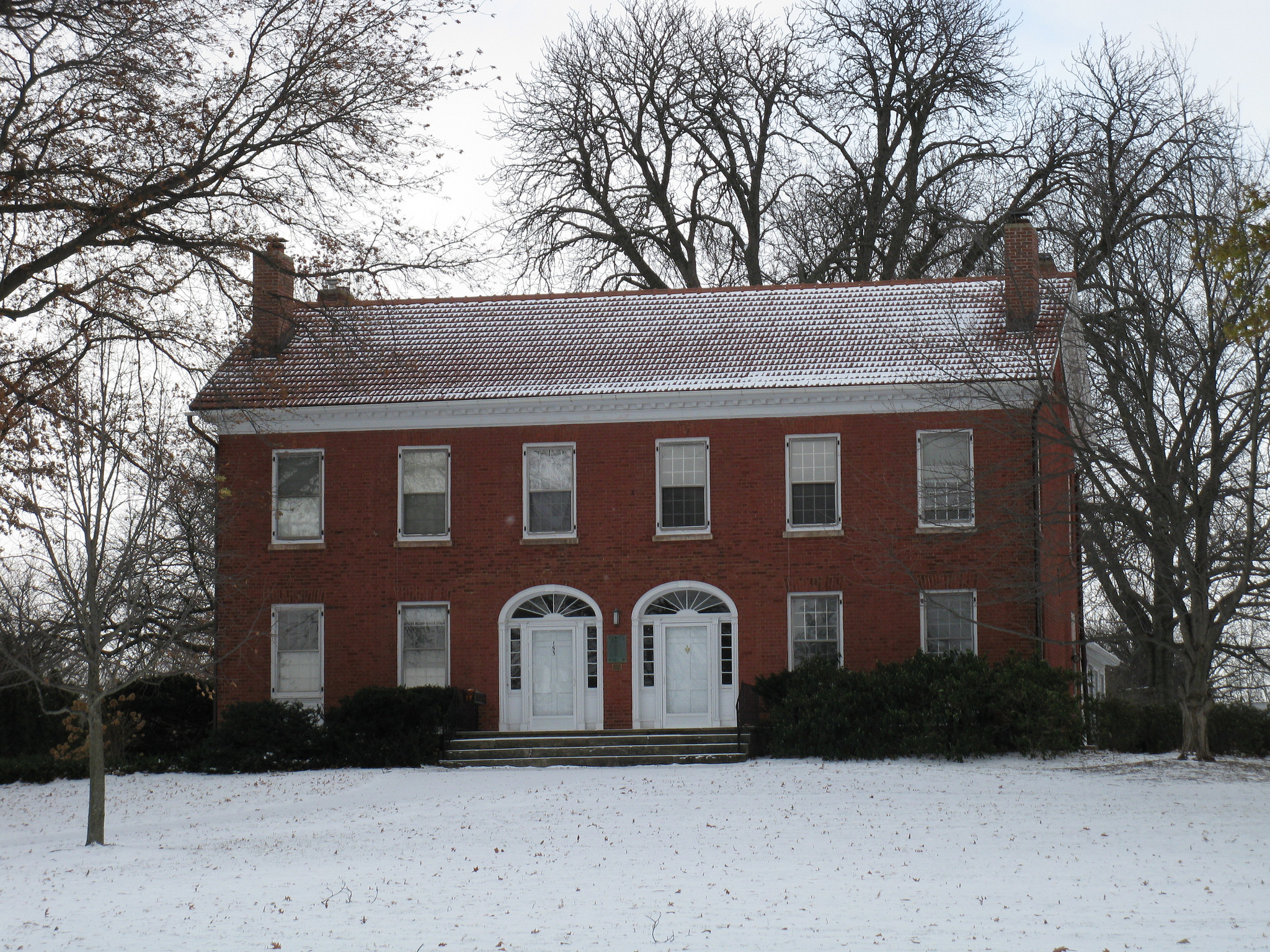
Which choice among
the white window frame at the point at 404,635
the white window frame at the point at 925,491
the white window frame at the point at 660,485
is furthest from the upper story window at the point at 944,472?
the white window frame at the point at 404,635

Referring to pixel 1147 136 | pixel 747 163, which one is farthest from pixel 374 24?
pixel 747 163

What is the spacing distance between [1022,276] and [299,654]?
47.6ft

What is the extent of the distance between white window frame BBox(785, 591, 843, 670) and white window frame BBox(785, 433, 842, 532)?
109cm

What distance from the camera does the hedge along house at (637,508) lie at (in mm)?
23781

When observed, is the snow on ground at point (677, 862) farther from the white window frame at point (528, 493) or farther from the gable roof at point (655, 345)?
the gable roof at point (655, 345)

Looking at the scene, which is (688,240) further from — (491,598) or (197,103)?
(197,103)

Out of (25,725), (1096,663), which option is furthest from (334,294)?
(1096,663)

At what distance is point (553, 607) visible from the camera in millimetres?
24812

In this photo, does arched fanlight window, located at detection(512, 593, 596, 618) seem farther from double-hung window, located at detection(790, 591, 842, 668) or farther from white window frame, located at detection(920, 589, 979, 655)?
white window frame, located at detection(920, 589, 979, 655)

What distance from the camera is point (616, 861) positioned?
529 inches

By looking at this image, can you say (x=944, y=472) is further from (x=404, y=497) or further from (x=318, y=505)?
(x=318, y=505)

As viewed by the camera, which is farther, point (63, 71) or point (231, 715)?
point (231, 715)

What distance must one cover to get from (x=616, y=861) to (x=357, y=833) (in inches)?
160

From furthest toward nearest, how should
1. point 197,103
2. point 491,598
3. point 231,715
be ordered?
1. point 491,598
2. point 231,715
3. point 197,103
